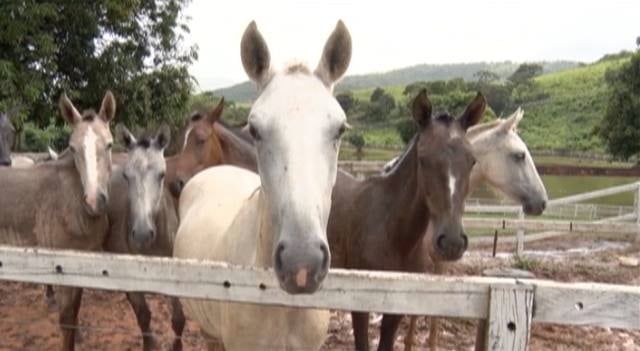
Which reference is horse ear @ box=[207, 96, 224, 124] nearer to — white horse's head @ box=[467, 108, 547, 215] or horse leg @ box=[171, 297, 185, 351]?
horse leg @ box=[171, 297, 185, 351]

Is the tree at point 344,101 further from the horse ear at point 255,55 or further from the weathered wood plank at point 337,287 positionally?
the weathered wood plank at point 337,287

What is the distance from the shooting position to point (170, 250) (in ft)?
16.8

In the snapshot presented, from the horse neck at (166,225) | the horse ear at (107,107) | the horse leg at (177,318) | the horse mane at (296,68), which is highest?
the horse mane at (296,68)

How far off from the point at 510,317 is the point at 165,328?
462cm

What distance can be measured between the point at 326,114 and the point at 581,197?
8.62m

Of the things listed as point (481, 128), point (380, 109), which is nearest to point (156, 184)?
point (481, 128)

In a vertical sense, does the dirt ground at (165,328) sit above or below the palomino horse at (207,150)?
below

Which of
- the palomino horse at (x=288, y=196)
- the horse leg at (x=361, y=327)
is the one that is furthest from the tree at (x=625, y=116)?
the palomino horse at (x=288, y=196)

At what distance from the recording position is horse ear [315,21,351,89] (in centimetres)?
207

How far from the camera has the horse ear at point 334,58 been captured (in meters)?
2.07

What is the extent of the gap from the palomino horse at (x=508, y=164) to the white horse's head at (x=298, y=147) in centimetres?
375

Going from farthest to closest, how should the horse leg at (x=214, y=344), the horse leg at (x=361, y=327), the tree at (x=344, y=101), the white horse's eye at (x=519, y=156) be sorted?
the white horse's eye at (x=519, y=156) → the horse leg at (x=361, y=327) → the tree at (x=344, y=101) → the horse leg at (x=214, y=344)

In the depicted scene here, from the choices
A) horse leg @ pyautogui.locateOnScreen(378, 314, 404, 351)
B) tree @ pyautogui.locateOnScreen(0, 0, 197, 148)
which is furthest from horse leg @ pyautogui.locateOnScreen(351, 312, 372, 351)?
tree @ pyautogui.locateOnScreen(0, 0, 197, 148)

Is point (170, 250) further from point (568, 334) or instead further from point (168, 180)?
point (568, 334)
